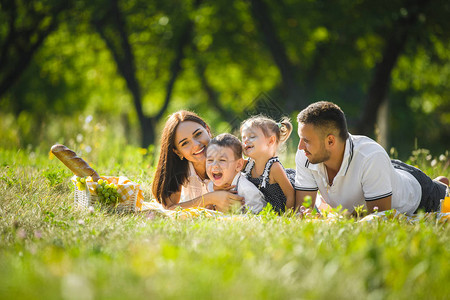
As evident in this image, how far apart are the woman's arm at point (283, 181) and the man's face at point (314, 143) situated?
0.63m

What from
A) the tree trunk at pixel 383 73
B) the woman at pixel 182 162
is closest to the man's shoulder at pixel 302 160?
the woman at pixel 182 162

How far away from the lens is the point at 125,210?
15.9 ft

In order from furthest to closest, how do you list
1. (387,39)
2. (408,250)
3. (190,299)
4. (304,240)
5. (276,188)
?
(387,39)
(276,188)
(304,240)
(408,250)
(190,299)

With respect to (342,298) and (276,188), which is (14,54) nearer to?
(276,188)

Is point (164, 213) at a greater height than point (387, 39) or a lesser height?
lesser

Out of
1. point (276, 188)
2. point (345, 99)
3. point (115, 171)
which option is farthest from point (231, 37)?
point (276, 188)

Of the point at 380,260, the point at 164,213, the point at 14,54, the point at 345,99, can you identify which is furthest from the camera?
the point at 345,99

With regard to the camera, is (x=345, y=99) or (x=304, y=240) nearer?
(x=304, y=240)

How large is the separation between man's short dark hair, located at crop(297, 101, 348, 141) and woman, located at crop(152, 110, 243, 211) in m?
1.54

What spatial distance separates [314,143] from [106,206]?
85.3 inches

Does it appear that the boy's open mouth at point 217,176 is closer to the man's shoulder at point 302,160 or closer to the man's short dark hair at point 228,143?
the man's short dark hair at point 228,143

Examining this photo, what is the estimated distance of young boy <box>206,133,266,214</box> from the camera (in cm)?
498

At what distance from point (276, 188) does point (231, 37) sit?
45.7 ft

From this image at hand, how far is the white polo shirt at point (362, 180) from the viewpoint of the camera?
13.9 feet
